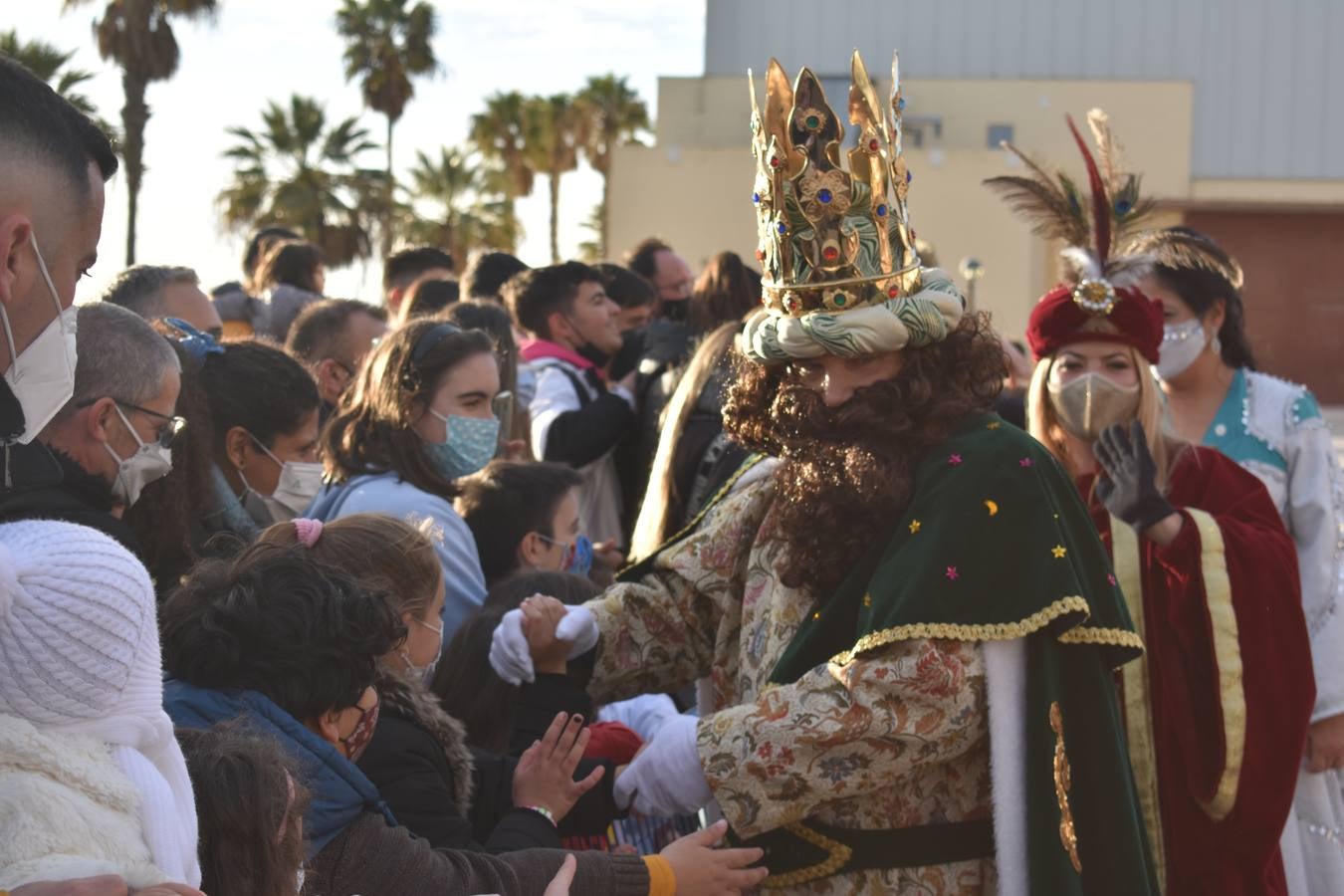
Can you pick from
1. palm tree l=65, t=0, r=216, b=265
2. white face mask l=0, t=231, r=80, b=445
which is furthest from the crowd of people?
palm tree l=65, t=0, r=216, b=265

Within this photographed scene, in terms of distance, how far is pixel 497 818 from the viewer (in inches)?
134

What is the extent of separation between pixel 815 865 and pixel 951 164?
2526 cm

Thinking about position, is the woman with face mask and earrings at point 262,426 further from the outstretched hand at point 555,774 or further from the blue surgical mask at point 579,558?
the outstretched hand at point 555,774

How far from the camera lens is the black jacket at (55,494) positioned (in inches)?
76.7

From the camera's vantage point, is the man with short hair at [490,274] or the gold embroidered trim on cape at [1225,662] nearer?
the gold embroidered trim on cape at [1225,662]

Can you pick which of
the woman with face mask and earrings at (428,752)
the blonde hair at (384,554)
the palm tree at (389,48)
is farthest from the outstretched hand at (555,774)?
the palm tree at (389,48)

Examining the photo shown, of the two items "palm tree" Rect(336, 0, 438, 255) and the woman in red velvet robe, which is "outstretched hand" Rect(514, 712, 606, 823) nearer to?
the woman in red velvet robe

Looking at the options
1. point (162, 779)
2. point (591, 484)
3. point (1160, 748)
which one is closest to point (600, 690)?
point (1160, 748)

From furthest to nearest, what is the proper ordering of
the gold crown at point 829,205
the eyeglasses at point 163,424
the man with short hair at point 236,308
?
the man with short hair at point 236,308, the eyeglasses at point 163,424, the gold crown at point 829,205

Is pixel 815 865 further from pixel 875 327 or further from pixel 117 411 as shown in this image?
pixel 117 411

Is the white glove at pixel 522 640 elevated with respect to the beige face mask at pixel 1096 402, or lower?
lower

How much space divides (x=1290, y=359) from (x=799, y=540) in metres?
33.1

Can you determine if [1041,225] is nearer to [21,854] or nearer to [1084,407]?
[1084,407]

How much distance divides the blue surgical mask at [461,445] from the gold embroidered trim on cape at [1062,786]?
2.22 m
